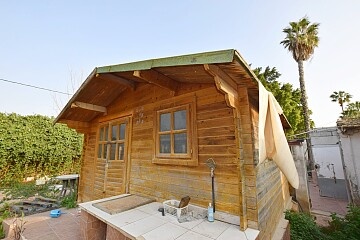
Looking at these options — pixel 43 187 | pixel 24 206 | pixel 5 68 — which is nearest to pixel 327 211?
pixel 24 206

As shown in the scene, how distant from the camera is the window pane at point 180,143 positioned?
10.1 ft

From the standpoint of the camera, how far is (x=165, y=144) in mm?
3389

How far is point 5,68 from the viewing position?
30.1 ft

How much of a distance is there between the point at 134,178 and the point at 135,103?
1802 millimetres

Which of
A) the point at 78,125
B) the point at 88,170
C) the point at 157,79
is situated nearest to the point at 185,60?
the point at 157,79

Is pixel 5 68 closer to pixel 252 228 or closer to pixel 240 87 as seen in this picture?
pixel 240 87

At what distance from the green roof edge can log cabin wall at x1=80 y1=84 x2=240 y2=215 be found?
0.85 metres

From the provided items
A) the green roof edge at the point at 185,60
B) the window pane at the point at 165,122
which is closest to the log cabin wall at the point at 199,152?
the window pane at the point at 165,122

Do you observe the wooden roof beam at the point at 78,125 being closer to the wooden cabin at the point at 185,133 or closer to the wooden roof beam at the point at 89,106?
the wooden cabin at the point at 185,133

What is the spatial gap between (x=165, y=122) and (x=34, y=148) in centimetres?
969

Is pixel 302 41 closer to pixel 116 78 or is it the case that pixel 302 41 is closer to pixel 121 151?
pixel 116 78

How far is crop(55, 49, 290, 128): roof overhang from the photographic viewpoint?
1.97 metres

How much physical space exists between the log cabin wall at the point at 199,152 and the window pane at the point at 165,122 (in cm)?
27

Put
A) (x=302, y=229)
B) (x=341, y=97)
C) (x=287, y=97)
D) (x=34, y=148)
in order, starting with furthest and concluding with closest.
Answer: (x=341, y=97) < (x=287, y=97) < (x=34, y=148) < (x=302, y=229)
